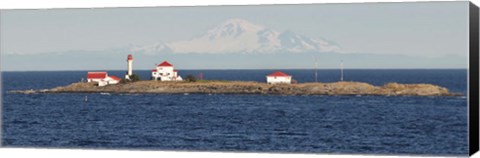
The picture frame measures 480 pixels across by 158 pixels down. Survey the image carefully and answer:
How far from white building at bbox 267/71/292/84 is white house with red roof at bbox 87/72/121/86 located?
370cm

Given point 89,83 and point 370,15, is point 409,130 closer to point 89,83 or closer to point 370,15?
point 370,15

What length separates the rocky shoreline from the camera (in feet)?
102

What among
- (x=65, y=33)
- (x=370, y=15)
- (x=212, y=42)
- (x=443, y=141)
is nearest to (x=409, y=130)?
(x=443, y=141)

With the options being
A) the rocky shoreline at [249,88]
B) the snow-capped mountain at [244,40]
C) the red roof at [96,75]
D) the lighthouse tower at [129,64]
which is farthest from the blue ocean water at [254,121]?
the snow-capped mountain at [244,40]

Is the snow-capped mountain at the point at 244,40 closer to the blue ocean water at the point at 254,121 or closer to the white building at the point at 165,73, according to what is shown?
the white building at the point at 165,73

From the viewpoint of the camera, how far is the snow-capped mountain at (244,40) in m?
28.0

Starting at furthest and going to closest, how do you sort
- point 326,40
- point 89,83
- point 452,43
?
point 89,83, point 326,40, point 452,43

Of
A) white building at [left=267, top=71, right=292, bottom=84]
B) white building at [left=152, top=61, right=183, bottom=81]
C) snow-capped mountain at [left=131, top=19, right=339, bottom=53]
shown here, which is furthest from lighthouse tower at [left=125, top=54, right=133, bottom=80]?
white building at [left=267, top=71, right=292, bottom=84]

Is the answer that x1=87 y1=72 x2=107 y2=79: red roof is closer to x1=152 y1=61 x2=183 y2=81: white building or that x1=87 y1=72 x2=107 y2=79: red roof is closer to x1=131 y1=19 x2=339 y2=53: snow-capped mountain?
x1=152 y1=61 x2=183 y2=81: white building

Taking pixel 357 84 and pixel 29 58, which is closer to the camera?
pixel 29 58

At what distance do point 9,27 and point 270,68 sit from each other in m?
5.95

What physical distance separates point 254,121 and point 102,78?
3.85 metres

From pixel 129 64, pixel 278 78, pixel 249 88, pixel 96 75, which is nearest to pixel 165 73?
pixel 96 75

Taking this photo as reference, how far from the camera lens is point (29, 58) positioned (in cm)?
2898
